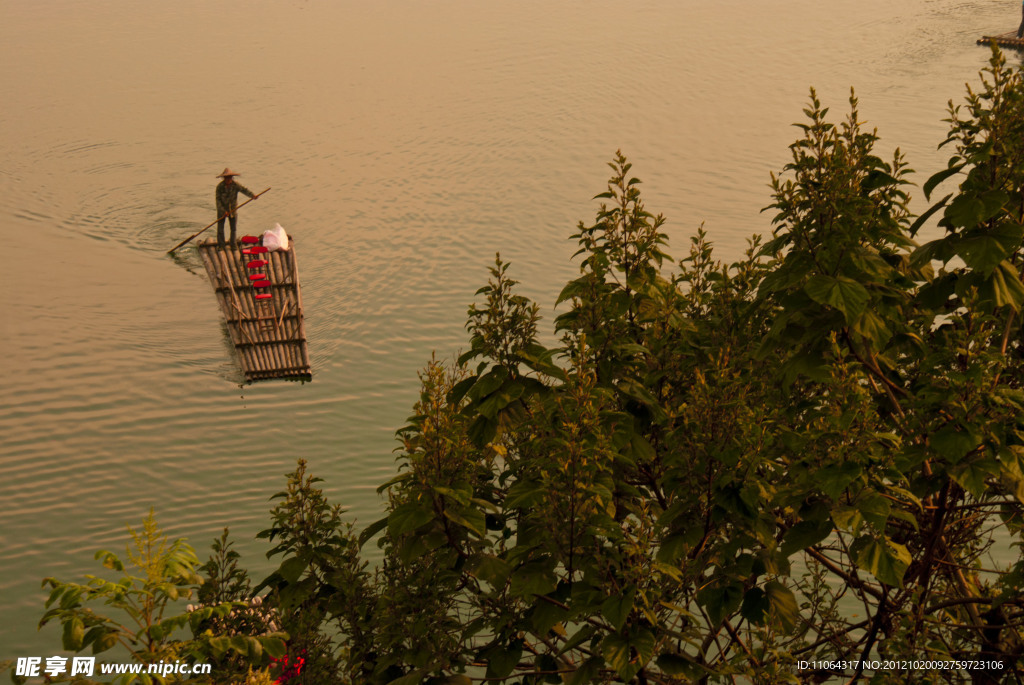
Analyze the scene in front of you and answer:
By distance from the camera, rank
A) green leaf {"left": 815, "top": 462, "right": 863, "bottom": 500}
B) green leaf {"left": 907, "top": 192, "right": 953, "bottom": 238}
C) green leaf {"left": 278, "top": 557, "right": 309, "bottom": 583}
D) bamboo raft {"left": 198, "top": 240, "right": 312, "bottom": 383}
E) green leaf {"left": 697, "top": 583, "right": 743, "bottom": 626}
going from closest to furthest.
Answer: green leaf {"left": 815, "top": 462, "right": 863, "bottom": 500}
green leaf {"left": 697, "top": 583, "right": 743, "bottom": 626}
green leaf {"left": 907, "top": 192, "right": 953, "bottom": 238}
green leaf {"left": 278, "top": 557, "right": 309, "bottom": 583}
bamboo raft {"left": 198, "top": 240, "right": 312, "bottom": 383}

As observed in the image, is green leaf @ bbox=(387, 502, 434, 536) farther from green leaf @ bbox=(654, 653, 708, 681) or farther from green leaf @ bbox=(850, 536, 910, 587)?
green leaf @ bbox=(850, 536, 910, 587)

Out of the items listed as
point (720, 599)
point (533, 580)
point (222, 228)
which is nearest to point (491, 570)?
point (533, 580)

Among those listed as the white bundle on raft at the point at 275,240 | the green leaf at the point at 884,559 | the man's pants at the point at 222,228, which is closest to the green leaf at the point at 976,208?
the green leaf at the point at 884,559

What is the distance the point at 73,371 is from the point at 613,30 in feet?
78.1

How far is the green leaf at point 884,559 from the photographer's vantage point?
3.87 metres

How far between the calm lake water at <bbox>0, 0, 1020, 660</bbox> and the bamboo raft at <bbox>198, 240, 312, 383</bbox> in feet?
1.46

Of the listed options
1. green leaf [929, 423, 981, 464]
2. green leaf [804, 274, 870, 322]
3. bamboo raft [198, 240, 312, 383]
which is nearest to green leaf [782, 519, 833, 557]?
green leaf [929, 423, 981, 464]

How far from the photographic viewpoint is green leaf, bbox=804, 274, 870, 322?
4.11 metres

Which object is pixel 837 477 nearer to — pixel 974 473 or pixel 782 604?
pixel 974 473

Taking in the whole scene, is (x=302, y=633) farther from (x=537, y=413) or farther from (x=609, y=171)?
(x=609, y=171)

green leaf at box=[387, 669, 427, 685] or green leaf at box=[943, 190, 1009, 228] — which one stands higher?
green leaf at box=[943, 190, 1009, 228]

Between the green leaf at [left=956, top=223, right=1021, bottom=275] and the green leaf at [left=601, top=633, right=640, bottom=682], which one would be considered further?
the green leaf at [left=956, top=223, right=1021, bottom=275]

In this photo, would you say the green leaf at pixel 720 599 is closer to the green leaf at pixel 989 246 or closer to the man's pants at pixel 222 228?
the green leaf at pixel 989 246

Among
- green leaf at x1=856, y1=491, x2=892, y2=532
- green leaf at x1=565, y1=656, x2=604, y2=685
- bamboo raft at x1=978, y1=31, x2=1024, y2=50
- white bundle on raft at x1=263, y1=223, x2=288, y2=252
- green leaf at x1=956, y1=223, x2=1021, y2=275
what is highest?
bamboo raft at x1=978, y1=31, x2=1024, y2=50
